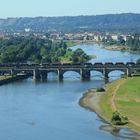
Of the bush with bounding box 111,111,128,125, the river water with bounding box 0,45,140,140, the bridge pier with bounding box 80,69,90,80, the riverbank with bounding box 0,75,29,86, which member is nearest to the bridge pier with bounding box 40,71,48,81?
the riverbank with bounding box 0,75,29,86

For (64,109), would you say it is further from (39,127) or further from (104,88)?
(104,88)

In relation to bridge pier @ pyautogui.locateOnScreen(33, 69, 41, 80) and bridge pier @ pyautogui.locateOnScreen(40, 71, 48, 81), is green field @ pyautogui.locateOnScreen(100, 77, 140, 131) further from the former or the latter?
bridge pier @ pyautogui.locateOnScreen(33, 69, 41, 80)

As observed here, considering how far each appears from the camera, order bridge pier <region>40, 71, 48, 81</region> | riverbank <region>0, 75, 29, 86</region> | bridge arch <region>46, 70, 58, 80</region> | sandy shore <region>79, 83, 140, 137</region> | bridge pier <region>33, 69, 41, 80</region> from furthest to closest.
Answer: bridge arch <region>46, 70, 58, 80</region> → bridge pier <region>40, 71, 48, 81</region> → bridge pier <region>33, 69, 41, 80</region> → riverbank <region>0, 75, 29, 86</region> → sandy shore <region>79, 83, 140, 137</region>

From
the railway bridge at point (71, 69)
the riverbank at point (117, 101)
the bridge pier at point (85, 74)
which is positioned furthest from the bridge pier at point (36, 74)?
the riverbank at point (117, 101)

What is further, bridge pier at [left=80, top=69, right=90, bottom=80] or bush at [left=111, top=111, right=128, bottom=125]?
bridge pier at [left=80, top=69, right=90, bottom=80]

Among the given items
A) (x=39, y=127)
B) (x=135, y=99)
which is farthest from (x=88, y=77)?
(x=39, y=127)

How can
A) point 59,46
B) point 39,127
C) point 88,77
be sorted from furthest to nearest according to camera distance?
1. point 59,46
2. point 88,77
3. point 39,127

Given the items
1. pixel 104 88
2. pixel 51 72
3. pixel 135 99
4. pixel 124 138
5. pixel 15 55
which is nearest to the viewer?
pixel 124 138
